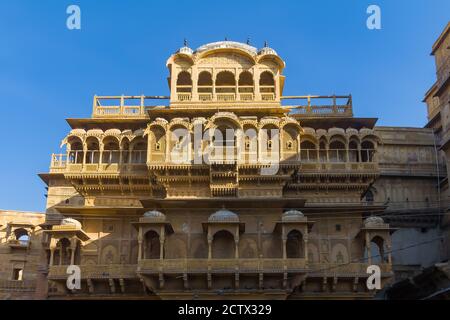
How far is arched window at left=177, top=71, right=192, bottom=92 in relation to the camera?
3756cm

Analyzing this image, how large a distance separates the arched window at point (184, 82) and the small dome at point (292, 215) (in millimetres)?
11021

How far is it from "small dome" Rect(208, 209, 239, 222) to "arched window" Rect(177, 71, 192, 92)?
9.69 m

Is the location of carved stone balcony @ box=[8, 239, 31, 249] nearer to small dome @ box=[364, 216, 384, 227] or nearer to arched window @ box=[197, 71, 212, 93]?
arched window @ box=[197, 71, 212, 93]

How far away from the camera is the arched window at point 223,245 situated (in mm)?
32531

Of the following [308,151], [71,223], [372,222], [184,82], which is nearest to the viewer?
[372,222]

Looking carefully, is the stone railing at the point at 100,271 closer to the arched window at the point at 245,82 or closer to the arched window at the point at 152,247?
the arched window at the point at 152,247

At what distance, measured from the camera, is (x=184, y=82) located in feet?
127

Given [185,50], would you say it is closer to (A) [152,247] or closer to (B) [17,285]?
(A) [152,247]

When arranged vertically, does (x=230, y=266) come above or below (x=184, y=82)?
below

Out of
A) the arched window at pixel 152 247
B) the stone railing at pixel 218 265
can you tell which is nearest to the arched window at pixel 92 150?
the arched window at pixel 152 247

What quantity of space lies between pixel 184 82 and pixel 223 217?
11270 mm

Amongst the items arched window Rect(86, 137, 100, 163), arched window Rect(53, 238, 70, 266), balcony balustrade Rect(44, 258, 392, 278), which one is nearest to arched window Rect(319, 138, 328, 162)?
balcony balustrade Rect(44, 258, 392, 278)

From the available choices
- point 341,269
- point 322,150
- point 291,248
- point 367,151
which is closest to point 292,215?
point 291,248
